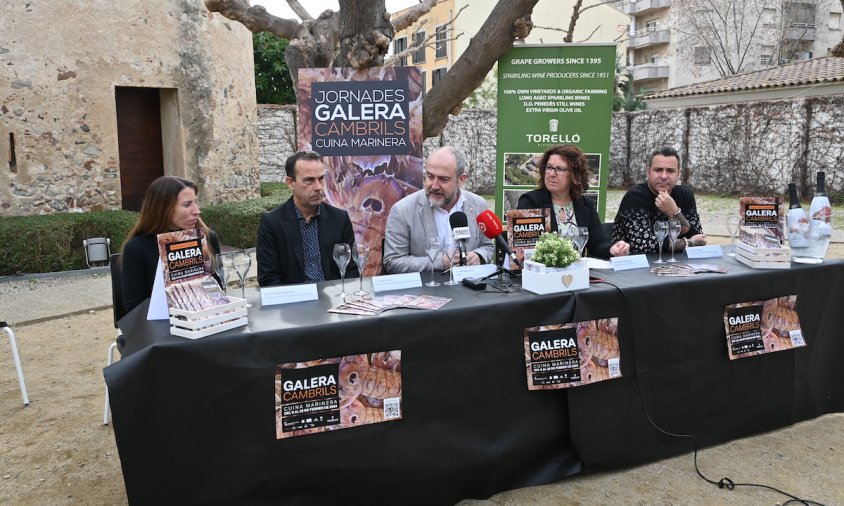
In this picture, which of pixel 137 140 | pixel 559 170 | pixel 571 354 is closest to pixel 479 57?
pixel 559 170

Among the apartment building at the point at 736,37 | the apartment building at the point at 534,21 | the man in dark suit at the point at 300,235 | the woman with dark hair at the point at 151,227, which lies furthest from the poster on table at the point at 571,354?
the apartment building at the point at 534,21

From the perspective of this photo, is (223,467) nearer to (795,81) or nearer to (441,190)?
(441,190)

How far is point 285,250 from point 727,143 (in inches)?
642

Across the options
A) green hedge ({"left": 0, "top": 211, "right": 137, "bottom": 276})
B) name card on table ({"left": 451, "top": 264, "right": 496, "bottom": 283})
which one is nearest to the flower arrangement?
name card on table ({"left": 451, "top": 264, "right": 496, "bottom": 283})

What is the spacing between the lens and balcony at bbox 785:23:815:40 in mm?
33178

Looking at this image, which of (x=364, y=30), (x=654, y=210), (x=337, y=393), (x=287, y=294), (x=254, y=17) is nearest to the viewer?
(x=337, y=393)

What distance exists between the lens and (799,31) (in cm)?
3409

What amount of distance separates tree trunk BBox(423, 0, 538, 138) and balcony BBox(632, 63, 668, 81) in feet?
128

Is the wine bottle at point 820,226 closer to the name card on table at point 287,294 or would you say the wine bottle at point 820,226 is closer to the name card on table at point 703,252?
the name card on table at point 703,252

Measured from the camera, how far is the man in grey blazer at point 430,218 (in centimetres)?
353

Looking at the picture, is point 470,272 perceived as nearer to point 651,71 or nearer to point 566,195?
point 566,195

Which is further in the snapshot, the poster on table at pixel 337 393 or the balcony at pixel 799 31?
the balcony at pixel 799 31

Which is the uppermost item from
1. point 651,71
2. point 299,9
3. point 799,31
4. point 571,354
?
point 799,31

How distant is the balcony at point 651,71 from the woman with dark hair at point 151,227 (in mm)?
42343
